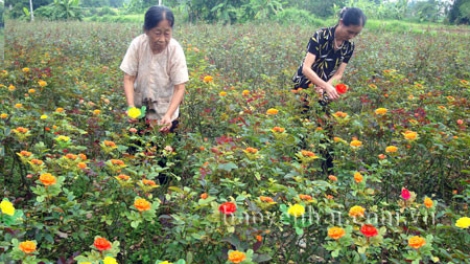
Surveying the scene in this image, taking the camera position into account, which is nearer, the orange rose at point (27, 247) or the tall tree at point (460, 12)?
the orange rose at point (27, 247)

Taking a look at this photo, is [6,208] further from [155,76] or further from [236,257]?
[155,76]

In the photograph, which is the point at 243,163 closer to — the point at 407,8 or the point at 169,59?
the point at 169,59

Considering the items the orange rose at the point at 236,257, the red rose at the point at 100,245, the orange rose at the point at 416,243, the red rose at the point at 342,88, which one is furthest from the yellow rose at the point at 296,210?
the red rose at the point at 342,88

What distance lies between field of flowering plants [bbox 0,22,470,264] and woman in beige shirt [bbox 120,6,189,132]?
0.16 m

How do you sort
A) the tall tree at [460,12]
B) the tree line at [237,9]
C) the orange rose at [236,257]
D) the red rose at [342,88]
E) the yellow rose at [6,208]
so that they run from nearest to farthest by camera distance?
the orange rose at [236,257] → the yellow rose at [6,208] → the red rose at [342,88] → the tree line at [237,9] → the tall tree at [460,12]

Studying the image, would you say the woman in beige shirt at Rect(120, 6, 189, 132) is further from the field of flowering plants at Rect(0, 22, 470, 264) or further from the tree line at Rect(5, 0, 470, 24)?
the tree line at Rect(5, 0, 470, 24)

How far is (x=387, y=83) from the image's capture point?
159 inches

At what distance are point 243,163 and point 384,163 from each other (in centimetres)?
68

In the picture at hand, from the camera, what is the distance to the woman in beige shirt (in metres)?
2.71

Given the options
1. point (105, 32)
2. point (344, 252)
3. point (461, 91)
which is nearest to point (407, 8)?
point (105, 32)

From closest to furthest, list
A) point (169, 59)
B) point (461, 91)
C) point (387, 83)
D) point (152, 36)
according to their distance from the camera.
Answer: point (152, 36) < point (169, 59) < point (387, 83) < point (461, 91)

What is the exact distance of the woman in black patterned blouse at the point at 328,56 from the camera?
308 cm

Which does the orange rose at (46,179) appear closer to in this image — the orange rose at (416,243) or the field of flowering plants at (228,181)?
the field of flowering plants at (228,181)

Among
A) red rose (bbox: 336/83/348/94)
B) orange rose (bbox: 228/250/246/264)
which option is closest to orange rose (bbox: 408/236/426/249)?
orange rose (bbox: 228/250/246/264)
